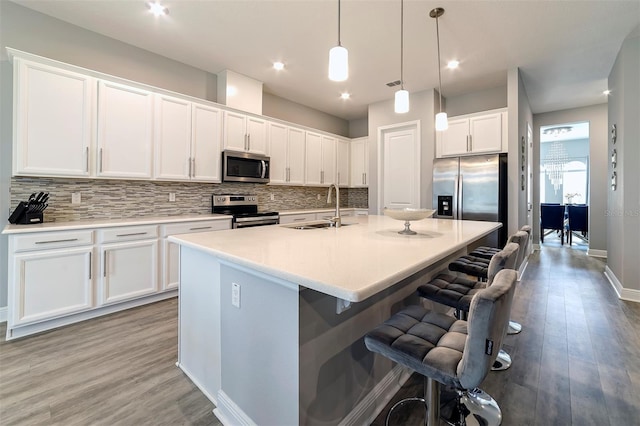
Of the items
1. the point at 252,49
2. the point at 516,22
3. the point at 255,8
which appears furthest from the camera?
the point at 252,49

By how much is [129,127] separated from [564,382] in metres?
4.28

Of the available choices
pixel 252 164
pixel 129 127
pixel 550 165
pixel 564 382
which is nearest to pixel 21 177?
pixel 129 127

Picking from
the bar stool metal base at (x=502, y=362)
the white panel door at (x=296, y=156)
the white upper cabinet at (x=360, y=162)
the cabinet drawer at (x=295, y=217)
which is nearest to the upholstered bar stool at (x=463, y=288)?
the bar stool metal base at (x=502, y=362)

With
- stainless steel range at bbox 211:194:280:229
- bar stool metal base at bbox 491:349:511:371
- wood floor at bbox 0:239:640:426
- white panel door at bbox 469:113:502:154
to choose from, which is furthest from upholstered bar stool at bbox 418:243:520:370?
white panel door at bbox 469:113:502:154

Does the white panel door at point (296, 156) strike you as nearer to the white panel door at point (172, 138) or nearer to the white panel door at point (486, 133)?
the white panel door at point (172, 138)

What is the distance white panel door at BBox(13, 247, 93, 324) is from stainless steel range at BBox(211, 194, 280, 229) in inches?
62.3

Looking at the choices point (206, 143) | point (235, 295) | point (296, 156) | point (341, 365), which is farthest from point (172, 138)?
point (341, 365)

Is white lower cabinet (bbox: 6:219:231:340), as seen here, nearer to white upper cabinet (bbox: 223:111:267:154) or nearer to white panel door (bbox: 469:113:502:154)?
white upper cabinet (bbox: 223:111:267:154)

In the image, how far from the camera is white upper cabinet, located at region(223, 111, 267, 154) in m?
3.98

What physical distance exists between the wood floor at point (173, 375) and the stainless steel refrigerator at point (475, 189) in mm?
1413

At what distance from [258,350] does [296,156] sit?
4.02 m

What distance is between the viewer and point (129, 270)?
291 centimetres

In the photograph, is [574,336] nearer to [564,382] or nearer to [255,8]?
[564,382]

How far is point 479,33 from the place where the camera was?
312 centimetres
